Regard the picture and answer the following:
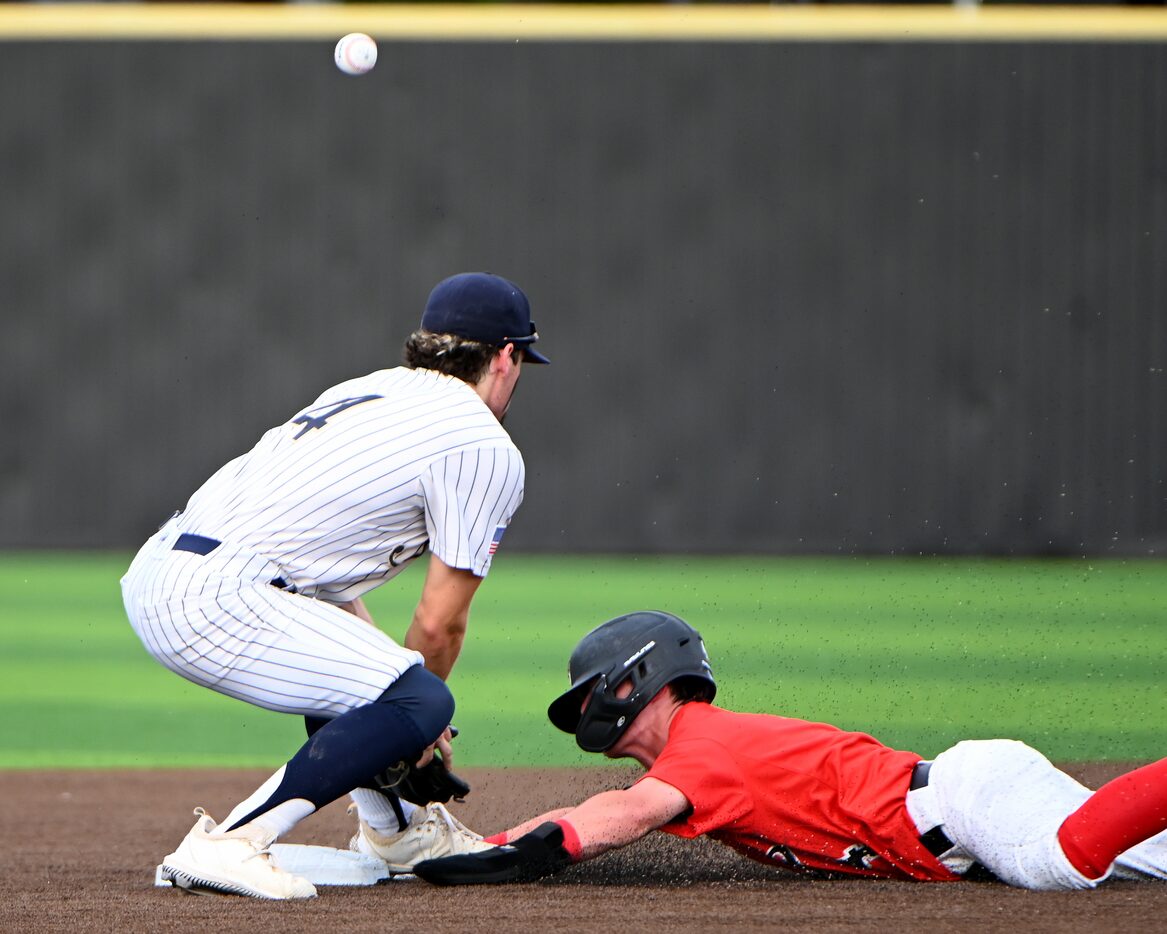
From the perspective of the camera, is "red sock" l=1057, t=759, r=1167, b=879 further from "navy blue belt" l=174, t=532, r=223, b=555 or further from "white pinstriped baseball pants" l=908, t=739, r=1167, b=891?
"navy blue belt" l=174, t=532, r=223, b=555

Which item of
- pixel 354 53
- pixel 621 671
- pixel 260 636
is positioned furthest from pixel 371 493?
pixel 354 53

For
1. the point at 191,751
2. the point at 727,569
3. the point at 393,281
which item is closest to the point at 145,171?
the point at 393,281

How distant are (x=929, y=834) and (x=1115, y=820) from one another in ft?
1.37

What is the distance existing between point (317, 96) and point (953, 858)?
11.8 meters

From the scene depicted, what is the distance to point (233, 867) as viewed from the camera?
343 cm

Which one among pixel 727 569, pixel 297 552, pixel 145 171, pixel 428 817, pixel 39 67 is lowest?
pixel 727 569

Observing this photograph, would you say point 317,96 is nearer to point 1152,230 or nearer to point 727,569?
point 727,569

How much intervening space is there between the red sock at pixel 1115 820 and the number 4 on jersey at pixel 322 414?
6.12 feet

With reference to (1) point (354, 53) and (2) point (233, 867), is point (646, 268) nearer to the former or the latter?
(1) point (354, 53)

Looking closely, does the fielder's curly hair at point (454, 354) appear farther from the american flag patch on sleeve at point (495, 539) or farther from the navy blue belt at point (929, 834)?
the navy blue belt at point (929, 834)

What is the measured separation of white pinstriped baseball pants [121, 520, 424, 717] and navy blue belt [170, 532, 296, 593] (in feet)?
0.05

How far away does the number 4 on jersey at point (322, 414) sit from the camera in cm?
371

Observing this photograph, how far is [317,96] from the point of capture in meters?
14.1

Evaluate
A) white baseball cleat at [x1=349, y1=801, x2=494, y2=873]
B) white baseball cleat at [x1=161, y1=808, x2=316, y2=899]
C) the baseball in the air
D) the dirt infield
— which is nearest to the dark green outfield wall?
the baseball in the air
